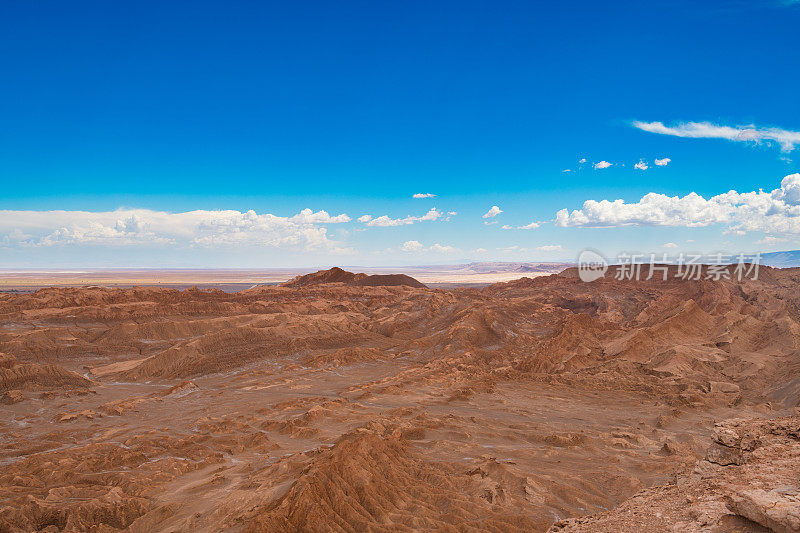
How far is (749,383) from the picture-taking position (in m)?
17.7

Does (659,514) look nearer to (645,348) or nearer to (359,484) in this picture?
(359,484)

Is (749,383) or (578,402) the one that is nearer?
(578,402)

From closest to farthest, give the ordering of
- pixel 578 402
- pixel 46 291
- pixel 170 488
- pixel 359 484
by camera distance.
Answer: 1. pixel 359 484
2. pixel 170 488
3. pixel 578 402
4. pixel 46 291

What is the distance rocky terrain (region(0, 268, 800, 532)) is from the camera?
6906 mm

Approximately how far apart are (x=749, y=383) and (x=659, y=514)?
16.2 m

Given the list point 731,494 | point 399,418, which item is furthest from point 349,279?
point 731,494

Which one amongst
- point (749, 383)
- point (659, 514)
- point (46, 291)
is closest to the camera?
point (659, 514)

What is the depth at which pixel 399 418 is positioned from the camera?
45.4 feet

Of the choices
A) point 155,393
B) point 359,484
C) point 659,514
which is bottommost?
point 155,393

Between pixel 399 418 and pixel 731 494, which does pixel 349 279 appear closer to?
pixel 399 418

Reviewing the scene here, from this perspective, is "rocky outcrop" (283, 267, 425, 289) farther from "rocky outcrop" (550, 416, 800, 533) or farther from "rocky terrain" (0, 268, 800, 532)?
"rocky outcrop" (550, 416, 800, 533)

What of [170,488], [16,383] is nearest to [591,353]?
[170,488]

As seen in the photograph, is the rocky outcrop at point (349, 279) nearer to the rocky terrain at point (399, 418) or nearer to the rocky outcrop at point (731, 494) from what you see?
the rocky terrain at point (399, 418)

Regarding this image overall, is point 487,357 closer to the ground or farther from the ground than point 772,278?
closer to the ground
